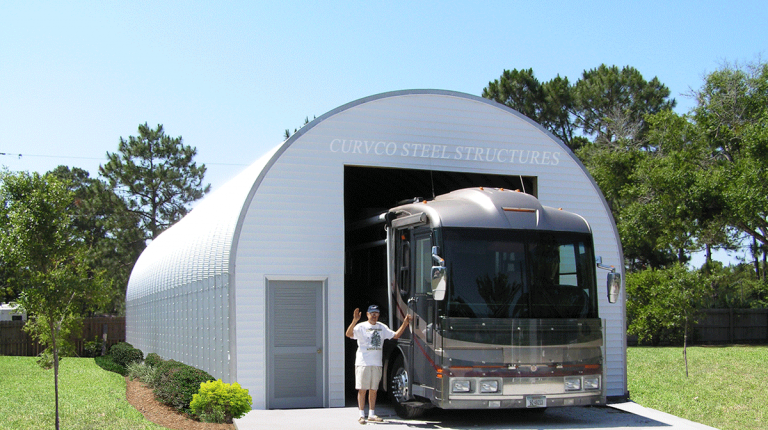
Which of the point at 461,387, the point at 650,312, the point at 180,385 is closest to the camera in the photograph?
the point at 461,387

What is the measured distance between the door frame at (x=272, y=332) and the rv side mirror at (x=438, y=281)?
3.60m

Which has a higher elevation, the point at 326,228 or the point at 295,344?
the point at 326,228

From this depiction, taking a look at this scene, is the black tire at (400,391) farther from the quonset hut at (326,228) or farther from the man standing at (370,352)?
the quonset hut at (326,228)

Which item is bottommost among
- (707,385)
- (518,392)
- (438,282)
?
(707,385)

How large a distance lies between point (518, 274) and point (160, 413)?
6.77 metres

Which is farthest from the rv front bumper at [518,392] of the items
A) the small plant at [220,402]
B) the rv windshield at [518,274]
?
the small plant at [220,402]

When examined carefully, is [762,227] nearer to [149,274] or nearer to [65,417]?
[149,274]

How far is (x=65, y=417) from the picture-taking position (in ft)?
43.0

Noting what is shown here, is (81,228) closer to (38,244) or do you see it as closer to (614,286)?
(38,244)

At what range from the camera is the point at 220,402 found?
36.6 ft

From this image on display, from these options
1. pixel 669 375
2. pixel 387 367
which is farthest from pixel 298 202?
pixel 669 375

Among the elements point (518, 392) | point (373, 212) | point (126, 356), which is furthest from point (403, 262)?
point (126, 356)

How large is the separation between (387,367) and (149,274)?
15.5m

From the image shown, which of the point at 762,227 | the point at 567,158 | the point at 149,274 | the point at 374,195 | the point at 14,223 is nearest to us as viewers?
the point at 14,223
